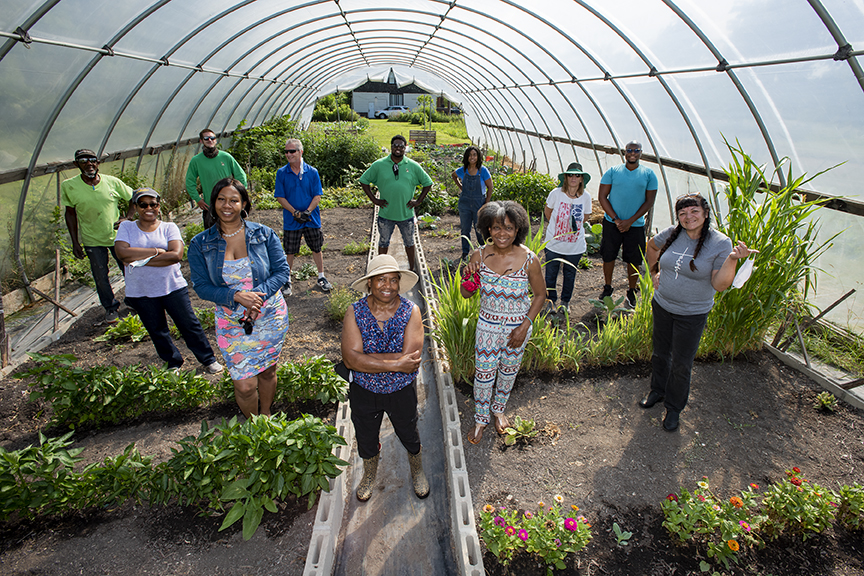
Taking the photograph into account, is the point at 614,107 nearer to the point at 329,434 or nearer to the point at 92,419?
the point at 329,434

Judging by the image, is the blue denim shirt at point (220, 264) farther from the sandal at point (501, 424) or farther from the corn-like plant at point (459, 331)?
the sandal at point (501, 424)

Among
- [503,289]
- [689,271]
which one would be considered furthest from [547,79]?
[503,289]

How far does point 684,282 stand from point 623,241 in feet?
7.14

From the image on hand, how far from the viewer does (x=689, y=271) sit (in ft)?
8.75

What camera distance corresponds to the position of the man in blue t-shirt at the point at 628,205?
14.3 ft

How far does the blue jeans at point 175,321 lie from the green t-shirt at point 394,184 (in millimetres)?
2389

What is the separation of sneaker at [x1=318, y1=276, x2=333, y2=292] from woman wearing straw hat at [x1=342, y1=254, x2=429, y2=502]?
124 inches

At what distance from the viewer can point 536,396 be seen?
3.42 meters

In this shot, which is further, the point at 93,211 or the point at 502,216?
the point at 93,211

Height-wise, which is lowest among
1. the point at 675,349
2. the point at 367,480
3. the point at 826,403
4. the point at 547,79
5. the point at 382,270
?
the point at 367,480

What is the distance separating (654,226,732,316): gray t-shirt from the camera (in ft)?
8.49

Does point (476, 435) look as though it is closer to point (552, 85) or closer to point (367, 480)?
point (367, 480)

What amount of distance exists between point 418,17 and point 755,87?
6735 millimetres

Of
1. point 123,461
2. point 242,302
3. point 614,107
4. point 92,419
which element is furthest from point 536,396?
point 614,107
